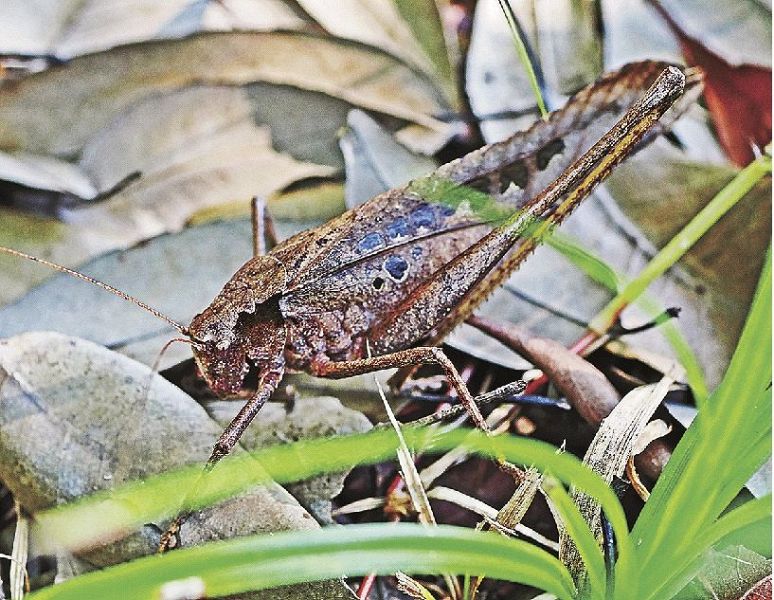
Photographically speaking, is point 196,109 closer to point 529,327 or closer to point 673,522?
point 529,327

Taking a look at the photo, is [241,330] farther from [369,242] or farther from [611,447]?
[611,447]

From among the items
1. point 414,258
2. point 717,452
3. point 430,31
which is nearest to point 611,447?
point 717,452

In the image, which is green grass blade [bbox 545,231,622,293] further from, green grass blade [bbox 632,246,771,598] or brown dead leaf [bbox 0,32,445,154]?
brown dead leaf [bbox 0,32,445,154]

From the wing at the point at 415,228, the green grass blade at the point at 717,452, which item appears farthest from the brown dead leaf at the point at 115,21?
the green grass blade at the point at 717,452

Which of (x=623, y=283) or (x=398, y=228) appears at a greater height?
(x=623, y=283)

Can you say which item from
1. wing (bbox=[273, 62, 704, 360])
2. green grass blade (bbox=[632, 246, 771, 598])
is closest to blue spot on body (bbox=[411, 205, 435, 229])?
wing (bbox=[273, 62, 704, 360])

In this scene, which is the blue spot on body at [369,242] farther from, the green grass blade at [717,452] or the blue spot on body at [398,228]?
the green grass blade at [717,452]
